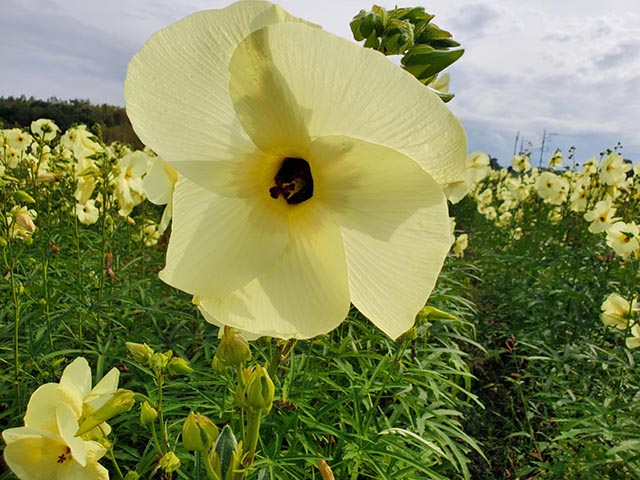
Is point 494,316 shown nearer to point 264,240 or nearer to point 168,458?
point 168,458

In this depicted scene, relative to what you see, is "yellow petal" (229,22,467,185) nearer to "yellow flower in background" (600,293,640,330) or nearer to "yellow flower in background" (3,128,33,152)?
"yellow flower in background" (600,293,640,330)

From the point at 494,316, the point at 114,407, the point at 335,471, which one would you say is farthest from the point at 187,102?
the point at 494,316

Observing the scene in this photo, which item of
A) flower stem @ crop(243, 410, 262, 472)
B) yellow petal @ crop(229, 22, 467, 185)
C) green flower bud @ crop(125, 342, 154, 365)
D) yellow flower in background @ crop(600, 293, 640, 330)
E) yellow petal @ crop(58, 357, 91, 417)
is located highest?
yellow petal @ crop(229, 22, 467, 185)

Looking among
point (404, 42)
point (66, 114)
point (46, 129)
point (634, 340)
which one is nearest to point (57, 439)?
point (404, 42)

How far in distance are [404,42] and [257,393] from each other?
0.44 metres

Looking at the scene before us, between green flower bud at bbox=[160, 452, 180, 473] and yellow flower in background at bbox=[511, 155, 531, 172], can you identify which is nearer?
green flower bud at bbox=[160, 452, 180, 473]

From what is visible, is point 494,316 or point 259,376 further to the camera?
point 494,316

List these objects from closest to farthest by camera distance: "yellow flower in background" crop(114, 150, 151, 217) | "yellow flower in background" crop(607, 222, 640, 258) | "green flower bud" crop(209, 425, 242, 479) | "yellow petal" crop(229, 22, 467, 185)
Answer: "yellow petal" crop(229, 22, 467, 185), "green flower bud" crop(209, 425, 242, 479), "yellow flower in background" crop(114, 150, 151, 217), "yellow flower in background" crop(607, 222, 640, 258)

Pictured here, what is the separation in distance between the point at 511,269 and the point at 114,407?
4.77m

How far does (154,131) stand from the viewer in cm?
47

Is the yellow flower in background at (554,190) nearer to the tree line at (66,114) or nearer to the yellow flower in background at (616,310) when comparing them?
the yellow flower in background at (616,310)

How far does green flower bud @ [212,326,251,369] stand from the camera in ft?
2.19

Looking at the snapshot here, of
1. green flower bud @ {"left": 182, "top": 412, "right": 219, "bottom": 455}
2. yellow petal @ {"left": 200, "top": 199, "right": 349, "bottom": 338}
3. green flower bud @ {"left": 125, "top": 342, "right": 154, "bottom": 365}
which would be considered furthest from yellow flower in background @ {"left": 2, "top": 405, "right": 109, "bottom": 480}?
yellow petal @ {"left": 200, "top": 199, "right": 349, "bottom": 338}

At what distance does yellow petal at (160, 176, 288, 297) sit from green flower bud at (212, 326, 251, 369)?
0.61 ft
